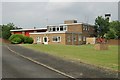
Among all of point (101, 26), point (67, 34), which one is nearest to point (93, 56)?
point (67, 34)

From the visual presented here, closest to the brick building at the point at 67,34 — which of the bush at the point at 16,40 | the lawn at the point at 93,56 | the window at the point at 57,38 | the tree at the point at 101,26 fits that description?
the window at the point at 57,38

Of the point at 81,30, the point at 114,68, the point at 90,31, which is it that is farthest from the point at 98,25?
the point at 114,68

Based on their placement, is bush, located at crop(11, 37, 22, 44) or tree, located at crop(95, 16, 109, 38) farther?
tree, located at crop(95, 16, 109, 38)

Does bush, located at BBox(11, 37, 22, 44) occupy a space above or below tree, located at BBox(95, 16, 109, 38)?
below

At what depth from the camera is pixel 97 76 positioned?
17.2 m

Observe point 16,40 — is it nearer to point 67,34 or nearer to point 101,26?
point 67,34

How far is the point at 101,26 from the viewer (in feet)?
330

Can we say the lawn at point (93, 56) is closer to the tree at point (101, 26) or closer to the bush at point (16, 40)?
the bush at point (16, 40)

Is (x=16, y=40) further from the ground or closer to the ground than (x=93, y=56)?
further from the ground

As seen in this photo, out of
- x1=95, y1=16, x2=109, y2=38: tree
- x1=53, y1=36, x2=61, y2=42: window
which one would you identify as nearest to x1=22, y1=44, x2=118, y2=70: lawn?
x1=53, y1=36, x2=61, y2=42: window

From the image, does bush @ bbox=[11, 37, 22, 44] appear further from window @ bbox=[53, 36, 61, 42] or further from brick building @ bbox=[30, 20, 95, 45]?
window @ bbox=[53, 36, 61, 42]

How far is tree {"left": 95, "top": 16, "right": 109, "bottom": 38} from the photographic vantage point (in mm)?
99625

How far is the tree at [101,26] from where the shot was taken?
327 feet

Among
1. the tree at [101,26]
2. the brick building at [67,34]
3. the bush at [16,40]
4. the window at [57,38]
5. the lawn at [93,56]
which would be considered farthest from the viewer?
the tree at [101,26]
